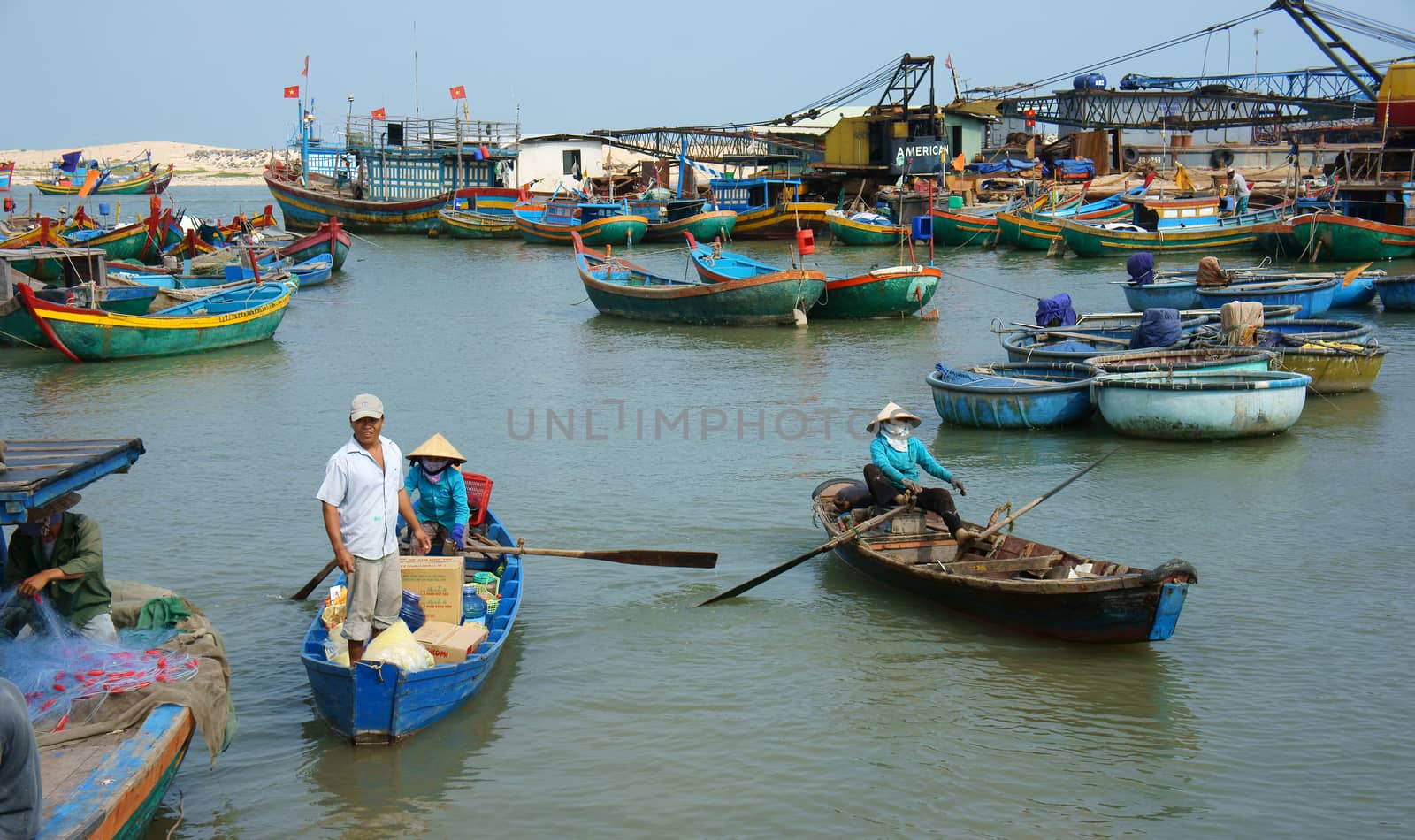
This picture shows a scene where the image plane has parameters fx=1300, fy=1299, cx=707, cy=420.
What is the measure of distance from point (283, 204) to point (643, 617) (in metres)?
50.2

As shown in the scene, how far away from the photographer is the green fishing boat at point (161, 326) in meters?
20.9

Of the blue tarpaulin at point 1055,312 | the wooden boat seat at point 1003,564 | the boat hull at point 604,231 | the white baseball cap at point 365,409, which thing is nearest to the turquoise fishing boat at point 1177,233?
the boat hull at point 604,231

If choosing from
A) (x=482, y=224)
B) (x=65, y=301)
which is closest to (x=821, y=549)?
(x=65, y=301)

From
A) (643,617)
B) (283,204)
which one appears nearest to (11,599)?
(643,617)

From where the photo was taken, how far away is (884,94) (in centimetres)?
5100

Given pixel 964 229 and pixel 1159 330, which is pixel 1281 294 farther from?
pixel 964 229

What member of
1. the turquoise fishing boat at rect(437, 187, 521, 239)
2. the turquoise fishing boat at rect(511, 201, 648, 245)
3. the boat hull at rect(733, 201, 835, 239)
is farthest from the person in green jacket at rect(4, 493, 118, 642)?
the turquoise fishing boat at rect(437, 187, 521, 239)

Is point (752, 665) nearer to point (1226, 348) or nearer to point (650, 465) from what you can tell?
point (650, 465)

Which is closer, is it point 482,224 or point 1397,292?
point 1397,292

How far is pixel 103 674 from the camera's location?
21.6ft

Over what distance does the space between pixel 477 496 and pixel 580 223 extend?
37.2m

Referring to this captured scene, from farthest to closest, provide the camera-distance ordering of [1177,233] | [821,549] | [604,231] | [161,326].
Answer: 1. [604,231]
2. [1177,233]
3. [161,326]
4. [821,549]

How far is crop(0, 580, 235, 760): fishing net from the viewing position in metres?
6.27

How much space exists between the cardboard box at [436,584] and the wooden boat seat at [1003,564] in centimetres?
353
